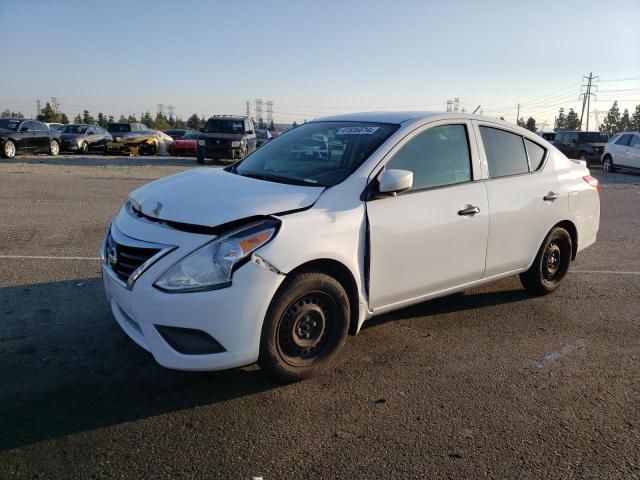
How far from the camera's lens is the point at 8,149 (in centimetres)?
2145

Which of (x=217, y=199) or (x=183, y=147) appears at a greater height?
(x=217, y=199)

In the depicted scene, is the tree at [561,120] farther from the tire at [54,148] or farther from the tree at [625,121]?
the tire at [54,148]

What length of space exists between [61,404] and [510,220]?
356cm

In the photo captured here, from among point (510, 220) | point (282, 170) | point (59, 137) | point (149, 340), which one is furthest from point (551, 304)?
point (59, 137)

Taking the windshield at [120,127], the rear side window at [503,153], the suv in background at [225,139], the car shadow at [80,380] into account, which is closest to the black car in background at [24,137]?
the windshield at [120,127]

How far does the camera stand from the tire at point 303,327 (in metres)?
3.22

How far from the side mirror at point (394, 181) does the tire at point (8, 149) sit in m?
22.0

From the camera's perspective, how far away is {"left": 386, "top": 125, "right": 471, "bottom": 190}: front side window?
3974 millimetres

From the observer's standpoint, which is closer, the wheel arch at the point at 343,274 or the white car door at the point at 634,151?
the wheel arch at the point at 343,274

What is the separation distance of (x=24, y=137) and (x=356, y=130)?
72.2 ft

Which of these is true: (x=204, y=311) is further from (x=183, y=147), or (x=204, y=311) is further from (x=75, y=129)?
(x=75, y=129)

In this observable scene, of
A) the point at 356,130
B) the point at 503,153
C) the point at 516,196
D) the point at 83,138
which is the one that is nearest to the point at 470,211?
the point at 516,196

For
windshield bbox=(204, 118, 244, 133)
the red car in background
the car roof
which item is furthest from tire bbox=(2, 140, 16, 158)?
the car roof

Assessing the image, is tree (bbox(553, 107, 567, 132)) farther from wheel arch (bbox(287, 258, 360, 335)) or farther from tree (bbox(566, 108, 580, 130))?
wheel arch (bbox(287, 258, 360, 335))
